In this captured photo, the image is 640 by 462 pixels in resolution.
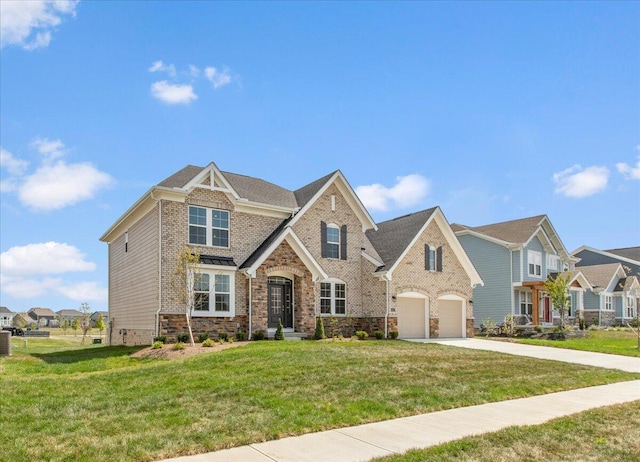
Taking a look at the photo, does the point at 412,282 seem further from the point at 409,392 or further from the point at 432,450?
the point at 432,450

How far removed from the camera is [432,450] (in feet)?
22.6

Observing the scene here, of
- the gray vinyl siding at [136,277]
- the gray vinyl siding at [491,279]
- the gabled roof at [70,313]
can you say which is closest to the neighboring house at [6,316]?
the gabled roof at [70,313]

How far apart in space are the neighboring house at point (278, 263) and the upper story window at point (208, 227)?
0.04 metres

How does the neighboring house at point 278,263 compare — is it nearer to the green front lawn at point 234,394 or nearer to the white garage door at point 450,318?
the white garage door at point 450,318

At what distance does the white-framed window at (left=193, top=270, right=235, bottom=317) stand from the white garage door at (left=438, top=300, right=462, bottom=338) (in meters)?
12.2

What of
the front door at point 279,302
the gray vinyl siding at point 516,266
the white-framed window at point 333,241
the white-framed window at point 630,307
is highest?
the white-framed window at point 333,241

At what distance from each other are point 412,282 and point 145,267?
13013mm

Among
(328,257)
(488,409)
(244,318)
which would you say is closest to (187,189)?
(244,318)

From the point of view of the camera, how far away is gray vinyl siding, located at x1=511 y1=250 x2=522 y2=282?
36906mm

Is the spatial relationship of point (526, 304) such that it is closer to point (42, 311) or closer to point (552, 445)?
point (552, 445)

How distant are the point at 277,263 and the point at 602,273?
41271mm

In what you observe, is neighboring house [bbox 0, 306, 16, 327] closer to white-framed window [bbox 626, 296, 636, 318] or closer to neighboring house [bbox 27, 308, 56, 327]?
neighboring house [bbox 27, 308, 56, 327]

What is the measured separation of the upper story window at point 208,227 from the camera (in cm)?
2277

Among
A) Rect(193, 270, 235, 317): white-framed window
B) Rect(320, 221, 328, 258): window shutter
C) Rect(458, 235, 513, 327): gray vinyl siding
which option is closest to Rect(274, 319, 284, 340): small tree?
Rect(193, 270, 235, 317): white-framed window
